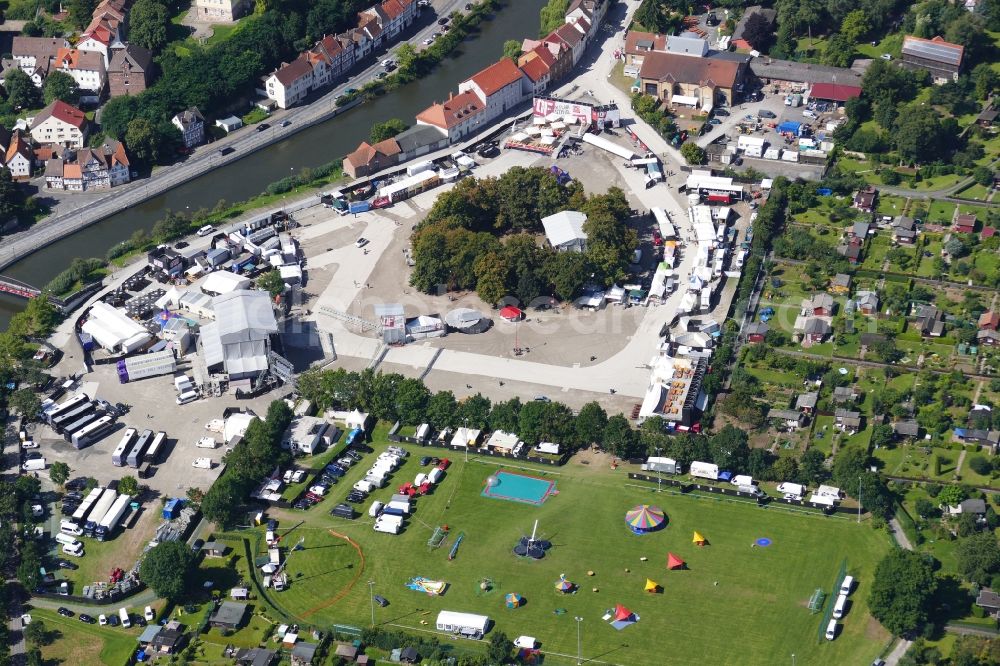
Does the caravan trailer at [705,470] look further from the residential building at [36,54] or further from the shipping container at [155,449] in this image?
the residential building at [36,54]

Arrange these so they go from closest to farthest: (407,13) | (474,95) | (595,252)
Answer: (595,252), (474,95), (407,13)

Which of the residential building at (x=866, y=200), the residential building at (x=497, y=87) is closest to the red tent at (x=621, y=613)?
the residential building at (x=866, y=200)

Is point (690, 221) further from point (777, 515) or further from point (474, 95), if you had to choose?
point (777, 515)

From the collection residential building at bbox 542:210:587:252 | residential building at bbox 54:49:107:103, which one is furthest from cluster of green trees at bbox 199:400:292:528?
residential building at bbox 54:49:107:103

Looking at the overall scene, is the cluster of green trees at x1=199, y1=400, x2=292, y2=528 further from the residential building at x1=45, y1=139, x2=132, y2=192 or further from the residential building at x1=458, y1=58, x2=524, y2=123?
the residential building at x1=458, y1=58, x2=524, y2=123

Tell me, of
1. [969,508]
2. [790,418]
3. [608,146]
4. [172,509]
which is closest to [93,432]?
[172,509]

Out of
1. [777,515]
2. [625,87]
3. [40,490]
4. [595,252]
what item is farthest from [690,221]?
[40,490]

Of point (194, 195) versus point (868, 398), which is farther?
point (194, 195)
